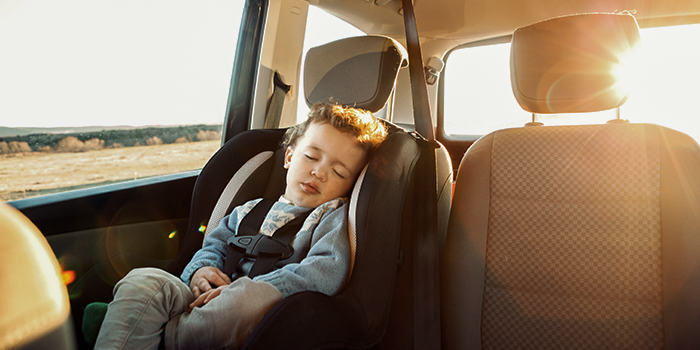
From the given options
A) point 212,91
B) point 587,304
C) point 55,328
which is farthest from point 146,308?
point 212,91

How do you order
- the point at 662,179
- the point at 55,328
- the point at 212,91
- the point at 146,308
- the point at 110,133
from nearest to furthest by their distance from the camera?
1. the point at 55,328
2. the point at 146,308
3. the point at 662,179
4. the point at 110,133
5. the point at 212,91

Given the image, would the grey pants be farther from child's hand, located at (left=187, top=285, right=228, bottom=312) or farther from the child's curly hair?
the child's curly hair

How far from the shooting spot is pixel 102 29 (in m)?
1.46

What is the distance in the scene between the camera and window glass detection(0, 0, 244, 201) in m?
1.31

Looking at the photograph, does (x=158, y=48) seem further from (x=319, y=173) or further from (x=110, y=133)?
(x=319, y=173)

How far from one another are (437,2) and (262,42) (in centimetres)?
125

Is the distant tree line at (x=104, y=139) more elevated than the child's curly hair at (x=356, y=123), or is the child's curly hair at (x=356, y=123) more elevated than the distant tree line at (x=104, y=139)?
the child's curly hair at (x=356, y=123)

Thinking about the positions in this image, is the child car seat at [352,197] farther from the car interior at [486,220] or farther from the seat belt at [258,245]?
the seat belt at [258,245]

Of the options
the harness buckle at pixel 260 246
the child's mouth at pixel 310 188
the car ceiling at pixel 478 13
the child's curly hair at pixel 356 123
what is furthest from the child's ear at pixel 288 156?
the car ceiling at pixel 478 13

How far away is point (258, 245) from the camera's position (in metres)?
1.26

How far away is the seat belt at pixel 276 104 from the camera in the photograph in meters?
2.21

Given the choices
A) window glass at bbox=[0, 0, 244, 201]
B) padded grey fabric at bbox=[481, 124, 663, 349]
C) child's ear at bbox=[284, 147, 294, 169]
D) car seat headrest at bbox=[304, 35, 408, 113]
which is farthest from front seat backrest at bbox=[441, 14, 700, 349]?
window glass at bbox=[0, 0, 244, 201]

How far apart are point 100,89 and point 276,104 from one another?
35.4 inches

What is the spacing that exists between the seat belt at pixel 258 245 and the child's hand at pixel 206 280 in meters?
0.05
